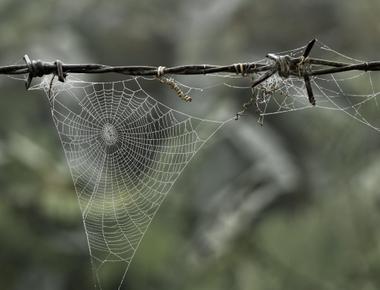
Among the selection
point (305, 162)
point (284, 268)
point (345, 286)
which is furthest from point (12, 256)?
point (305, 162)

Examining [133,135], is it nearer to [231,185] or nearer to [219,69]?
[219,69]

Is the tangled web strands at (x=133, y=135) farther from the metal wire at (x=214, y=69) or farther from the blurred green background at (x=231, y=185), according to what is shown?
the blurred green background at (x=231, y=185)

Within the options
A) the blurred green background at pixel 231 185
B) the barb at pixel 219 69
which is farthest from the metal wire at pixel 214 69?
the blurred green background at pixel 231 185

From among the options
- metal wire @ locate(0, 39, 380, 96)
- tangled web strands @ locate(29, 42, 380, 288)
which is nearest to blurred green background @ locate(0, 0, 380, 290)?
tangled web strands @ locate(29, 42, 380, 288)

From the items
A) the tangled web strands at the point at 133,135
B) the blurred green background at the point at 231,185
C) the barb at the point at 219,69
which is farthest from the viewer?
the blurred green background at the point at 231,185

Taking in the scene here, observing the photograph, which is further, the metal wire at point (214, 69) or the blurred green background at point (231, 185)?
the blurred green background at point (231, 185)

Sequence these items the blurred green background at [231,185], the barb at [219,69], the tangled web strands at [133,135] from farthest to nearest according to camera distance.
Result: the blurred green background at [231,185], the tangled web strands at [133,135], the barb at [219,69]

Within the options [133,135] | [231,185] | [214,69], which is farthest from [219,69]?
[231,185]
